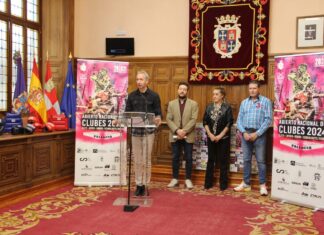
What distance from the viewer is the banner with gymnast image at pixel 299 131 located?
171 inches

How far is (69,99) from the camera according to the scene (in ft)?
20.8

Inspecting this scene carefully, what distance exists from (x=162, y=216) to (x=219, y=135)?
1.67m

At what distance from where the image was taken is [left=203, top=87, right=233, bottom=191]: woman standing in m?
5.29

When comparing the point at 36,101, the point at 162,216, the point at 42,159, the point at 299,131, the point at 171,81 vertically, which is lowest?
the point at 162,216

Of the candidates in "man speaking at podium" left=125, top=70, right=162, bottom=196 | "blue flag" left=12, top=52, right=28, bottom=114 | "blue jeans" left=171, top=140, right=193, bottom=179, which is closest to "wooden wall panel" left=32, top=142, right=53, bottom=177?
"blue flag" left=12, top=52, right=28, bottom=114

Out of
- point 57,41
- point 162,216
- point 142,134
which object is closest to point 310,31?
point 142,134

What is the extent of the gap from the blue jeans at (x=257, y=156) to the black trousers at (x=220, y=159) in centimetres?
25

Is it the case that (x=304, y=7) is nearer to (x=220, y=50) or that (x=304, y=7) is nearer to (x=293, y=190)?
(x=220, y=50)

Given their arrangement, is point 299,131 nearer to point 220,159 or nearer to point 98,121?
point 220,159

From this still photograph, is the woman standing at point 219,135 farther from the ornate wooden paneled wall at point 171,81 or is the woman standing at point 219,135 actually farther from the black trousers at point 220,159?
the ornate wooden paneled wall at point 171,81

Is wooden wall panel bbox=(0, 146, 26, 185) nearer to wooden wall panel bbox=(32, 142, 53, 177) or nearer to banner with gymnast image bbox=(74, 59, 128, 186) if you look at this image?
wooden wall panel bbox=(32, 142, 53, 177)

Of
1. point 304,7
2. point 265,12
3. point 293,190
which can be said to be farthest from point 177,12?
point 293,190

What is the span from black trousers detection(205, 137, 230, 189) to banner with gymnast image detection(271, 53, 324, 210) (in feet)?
2.47

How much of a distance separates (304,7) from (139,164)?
342 cm
